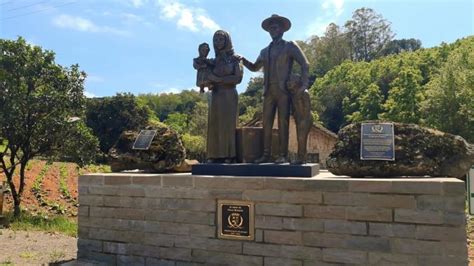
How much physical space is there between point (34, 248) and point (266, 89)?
4916mm

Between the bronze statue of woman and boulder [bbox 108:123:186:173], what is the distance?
73 cm

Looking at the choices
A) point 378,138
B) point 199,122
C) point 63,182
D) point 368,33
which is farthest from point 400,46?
point 378,138

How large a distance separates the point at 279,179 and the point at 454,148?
80.2 inches

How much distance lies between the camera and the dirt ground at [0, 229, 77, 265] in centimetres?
A: 632

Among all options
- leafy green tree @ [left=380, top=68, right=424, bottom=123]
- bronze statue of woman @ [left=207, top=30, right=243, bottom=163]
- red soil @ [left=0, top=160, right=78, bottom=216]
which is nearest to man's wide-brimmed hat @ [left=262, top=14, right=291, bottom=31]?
bronze statue of woman @ [left=207, top=30, right=243, bottom=163]

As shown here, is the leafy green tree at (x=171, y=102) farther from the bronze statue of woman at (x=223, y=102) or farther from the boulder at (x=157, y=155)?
the bronze statue of woman at (x=223, y=102)

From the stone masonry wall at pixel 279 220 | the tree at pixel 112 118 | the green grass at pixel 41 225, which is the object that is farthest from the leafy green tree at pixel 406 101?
the stone masonry wall at pixel 279 220

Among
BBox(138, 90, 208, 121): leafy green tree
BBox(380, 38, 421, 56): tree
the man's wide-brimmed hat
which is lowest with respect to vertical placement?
the man's wide-brimmed hat

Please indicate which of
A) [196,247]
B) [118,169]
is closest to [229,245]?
[196,247]

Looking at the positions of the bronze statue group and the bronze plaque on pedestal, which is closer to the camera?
the bronze plaque on pedestal

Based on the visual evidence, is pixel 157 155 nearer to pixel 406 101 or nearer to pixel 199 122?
pixel 406 101

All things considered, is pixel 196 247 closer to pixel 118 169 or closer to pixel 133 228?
pixel 133 228

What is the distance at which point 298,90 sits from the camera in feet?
17.9

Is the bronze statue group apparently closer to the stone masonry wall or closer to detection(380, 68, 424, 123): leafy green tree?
the stone masonry wall
